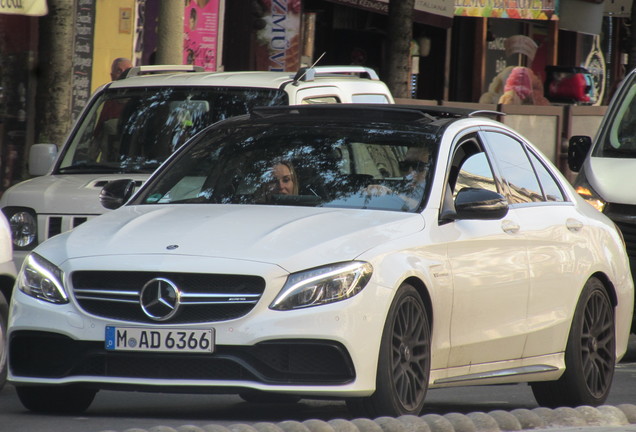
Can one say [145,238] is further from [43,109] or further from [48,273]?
[43,109]

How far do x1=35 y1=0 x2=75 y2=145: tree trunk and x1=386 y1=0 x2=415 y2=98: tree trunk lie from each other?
230 inches

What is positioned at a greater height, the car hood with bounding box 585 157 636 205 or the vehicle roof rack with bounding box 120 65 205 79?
the vehicle roof rack with bounding box 120 65 205 79

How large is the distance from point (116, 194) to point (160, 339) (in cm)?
189

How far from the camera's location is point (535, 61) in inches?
1340

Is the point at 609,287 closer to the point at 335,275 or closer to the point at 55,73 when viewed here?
the point at 335,275

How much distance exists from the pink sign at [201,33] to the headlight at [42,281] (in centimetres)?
1309

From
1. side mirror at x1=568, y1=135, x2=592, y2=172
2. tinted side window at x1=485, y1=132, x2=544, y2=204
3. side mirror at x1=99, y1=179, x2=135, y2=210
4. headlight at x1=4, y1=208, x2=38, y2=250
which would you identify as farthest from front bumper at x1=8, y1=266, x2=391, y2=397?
side mirror at x1=568, y1=135, x2=592, y2=172

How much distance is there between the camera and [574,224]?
9047mm

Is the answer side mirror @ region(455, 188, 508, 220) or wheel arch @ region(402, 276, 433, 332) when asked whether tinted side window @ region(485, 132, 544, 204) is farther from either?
wheel arch @ region(402, 276, 433, 332)

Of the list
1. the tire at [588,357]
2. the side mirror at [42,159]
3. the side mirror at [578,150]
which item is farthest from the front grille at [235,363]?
the side mirror at [578,150]

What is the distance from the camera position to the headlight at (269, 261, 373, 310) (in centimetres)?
695

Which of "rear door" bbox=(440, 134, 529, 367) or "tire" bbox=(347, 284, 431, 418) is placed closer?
"tire" bbox=(347, 284, 431, 418)

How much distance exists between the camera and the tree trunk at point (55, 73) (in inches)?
512

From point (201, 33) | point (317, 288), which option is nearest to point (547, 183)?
point (317, 288)
